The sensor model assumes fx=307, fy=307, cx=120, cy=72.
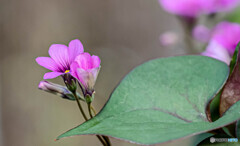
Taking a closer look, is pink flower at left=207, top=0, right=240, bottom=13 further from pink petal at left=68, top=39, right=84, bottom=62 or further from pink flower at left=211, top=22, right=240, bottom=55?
pink petal at left=68, top=39, right=84, bottom=62

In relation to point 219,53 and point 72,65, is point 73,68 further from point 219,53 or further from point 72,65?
point 219,53

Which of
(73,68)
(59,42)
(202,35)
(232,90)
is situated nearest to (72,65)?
(73,68)

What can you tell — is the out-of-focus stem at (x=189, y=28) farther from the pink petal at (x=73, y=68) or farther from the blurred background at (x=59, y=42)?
the blurred background at (x=59, y=42)

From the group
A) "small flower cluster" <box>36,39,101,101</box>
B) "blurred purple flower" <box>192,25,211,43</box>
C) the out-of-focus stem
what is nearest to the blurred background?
the out-of-focus stem

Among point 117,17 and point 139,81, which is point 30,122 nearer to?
point 117,17

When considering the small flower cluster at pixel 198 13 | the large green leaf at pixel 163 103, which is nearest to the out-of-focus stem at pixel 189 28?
the small flower cluster at pixel 198 13

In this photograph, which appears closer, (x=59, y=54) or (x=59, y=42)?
(x=59, y=54)

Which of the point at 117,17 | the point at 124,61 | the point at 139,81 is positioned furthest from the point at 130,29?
the point at 139,81
